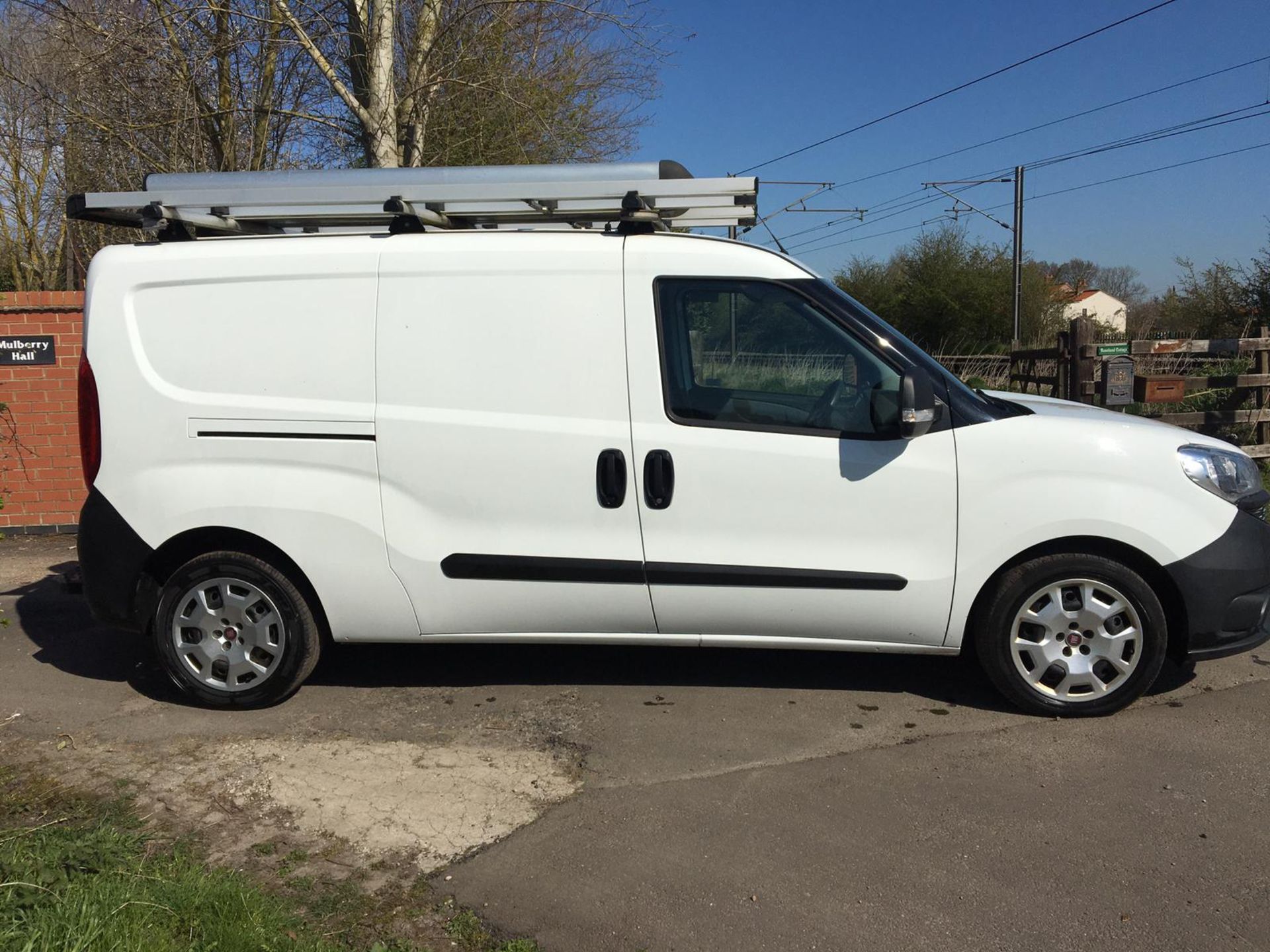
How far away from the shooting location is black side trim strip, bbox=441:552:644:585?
4430 mm

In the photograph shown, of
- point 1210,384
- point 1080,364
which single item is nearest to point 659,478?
point 1080,364

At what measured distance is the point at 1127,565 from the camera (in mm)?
4305

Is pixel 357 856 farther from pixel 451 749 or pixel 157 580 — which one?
pixel 157 580

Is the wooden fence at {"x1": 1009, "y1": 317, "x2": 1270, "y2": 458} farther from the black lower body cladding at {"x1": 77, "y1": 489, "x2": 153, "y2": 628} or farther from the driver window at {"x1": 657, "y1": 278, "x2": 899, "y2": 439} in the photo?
the black lower body cladding at {"x1": 77, "y1": 489, "x2": 153, "y2": 628}

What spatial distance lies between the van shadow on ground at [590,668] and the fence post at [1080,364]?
558cm

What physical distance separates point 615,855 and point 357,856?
0.83 meters

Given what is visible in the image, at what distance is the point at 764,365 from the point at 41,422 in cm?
680

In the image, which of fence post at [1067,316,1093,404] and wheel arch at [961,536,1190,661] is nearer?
wheel arch at [961,536,1190,661]

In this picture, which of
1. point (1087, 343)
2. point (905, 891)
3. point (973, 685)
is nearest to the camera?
point (905, 891)

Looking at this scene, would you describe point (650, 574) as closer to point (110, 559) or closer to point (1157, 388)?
point (110, 559)

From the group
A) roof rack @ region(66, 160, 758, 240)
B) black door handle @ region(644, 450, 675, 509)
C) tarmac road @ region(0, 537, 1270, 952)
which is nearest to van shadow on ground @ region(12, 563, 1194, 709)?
tarmac road @ region(0, 537, 1270, 952)

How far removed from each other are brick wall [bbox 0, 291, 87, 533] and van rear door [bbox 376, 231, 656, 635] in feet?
17.7

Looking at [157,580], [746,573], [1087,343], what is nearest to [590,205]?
[746,573]

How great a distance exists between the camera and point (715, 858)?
3.34 meters
